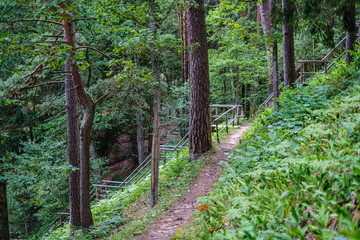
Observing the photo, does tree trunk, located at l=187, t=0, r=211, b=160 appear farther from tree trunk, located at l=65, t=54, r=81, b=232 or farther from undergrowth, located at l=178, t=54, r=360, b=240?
tree trunk, located at l=65, t=54, r=81, b=232

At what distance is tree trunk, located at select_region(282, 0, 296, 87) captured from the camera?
24.8 ft

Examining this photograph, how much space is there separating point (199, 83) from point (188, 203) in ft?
13.8

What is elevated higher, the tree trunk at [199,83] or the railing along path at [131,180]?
the tree trunk at [199,83]

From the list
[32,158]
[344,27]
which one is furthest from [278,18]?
[32,158]

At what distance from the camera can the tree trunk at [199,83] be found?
28.7 feet

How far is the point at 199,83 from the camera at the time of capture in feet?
29.3

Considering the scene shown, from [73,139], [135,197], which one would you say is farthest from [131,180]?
[73,139]

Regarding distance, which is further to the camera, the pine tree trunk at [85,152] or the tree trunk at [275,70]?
the tree trunk at [275,70]

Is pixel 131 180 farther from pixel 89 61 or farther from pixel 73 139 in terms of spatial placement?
pixel 89 61

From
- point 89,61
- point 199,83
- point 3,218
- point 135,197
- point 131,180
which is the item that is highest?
point 89,61

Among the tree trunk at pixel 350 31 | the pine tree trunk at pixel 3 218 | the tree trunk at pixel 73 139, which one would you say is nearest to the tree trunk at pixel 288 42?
the tree trunk at pixel 350 31

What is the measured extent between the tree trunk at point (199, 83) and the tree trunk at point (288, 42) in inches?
98.2

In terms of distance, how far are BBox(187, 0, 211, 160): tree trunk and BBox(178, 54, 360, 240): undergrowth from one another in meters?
3.65

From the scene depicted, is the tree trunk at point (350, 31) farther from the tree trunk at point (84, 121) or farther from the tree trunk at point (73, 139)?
the tree trunk at point (73, 139)
